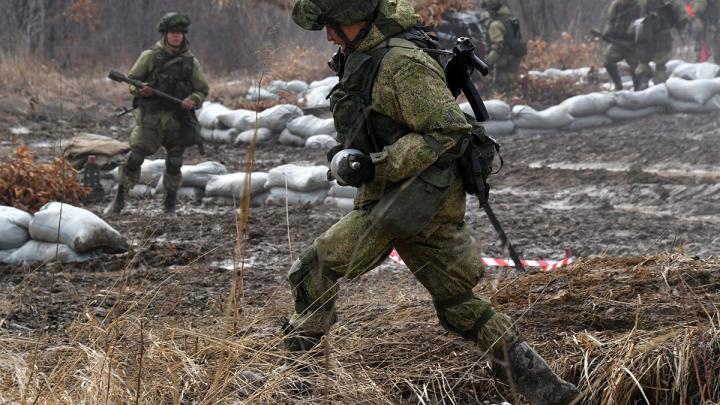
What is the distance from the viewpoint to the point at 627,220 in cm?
696

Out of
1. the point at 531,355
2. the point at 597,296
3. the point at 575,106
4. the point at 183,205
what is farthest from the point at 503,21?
the point at 531,355

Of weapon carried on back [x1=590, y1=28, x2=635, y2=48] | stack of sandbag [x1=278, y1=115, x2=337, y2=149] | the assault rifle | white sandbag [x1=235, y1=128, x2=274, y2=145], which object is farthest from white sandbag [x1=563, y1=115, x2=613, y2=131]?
the assault rifle

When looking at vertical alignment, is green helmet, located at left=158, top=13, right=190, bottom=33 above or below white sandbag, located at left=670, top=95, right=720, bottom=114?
above

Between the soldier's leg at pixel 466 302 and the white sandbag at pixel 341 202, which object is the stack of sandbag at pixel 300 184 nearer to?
the white sandbag at pixel 341 202

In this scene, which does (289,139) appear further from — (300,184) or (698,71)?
(698,71)

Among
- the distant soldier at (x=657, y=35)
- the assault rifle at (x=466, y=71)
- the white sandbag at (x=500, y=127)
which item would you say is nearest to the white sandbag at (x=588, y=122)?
the white sandbag at (x=500, y=127)

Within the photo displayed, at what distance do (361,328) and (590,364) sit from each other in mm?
889

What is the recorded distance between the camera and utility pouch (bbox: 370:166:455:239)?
2.91 m

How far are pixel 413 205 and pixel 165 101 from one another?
199 inches

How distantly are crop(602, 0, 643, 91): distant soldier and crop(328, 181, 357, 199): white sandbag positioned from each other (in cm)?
713

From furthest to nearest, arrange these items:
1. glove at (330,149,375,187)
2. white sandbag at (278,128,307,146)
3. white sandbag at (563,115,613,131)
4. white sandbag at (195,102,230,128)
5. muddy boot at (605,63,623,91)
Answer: muddy boot at (605,63,623,91)
white sandbag at (195,102,230,128)
white sandbag at (563,115,613,131)
white sandbag at (278,128,307,146)
glove at (330,149,375,187)

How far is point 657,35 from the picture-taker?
1333 cm

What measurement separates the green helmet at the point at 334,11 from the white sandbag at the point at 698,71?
1101cm

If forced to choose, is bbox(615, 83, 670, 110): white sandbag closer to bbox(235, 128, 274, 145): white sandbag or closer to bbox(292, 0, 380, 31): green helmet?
bbox(235, 128, 274, 145): white sandbag
